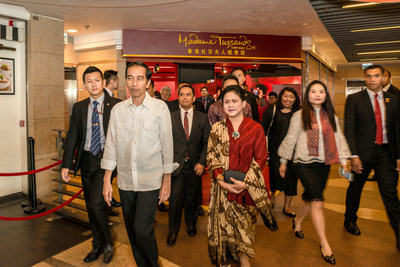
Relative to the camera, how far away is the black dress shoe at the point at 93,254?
2844 mm

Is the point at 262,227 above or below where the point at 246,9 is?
below

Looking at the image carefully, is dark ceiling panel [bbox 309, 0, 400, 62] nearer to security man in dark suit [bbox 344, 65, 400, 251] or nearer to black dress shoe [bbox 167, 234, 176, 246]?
security man in dark suit [bbox 344, 65, 400, 251]

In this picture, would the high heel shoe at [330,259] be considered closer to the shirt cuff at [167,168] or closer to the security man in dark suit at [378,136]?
the security man in dark suit at [378,136]

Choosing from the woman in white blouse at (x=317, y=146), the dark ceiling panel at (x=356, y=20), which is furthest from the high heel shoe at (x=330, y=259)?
the dark ceiling panel at (x=356, y=20)

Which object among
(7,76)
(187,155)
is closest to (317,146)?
(187,155)

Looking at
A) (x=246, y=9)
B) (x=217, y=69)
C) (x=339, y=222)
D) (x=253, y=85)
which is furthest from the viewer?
(x=217, y=69)

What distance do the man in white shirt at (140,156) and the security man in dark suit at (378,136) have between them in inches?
Result: 81.5

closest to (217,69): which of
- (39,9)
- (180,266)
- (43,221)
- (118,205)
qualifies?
(39,9)

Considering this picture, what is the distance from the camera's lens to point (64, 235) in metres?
3.49

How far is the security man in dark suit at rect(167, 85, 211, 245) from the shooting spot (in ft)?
10.6

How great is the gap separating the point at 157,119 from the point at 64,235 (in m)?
2.18

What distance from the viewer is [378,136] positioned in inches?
122

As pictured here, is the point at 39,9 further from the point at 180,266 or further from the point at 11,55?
the point at 180,266

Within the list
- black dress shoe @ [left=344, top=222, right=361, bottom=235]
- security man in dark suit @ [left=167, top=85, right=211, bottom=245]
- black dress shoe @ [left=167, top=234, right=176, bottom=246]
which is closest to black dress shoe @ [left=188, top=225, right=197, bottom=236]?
security man in dark suit @ [left=167, top=85, right=211, bottom=245]
